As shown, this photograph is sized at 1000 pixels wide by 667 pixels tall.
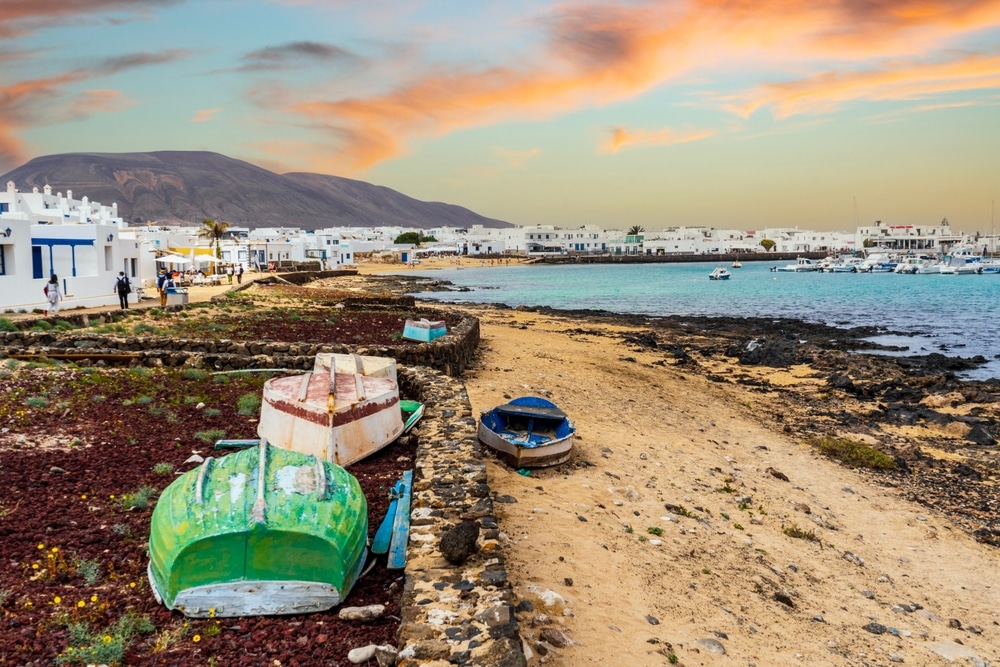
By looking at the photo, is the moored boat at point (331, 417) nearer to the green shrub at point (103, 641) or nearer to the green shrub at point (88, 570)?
the green shrub at point (88, 570)

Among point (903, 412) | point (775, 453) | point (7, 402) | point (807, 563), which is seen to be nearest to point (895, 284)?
point (903, 412)

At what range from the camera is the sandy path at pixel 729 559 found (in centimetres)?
642

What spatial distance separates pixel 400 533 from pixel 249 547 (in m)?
1.68

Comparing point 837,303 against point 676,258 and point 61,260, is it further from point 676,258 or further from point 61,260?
point 676,258

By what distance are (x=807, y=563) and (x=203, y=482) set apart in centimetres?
747

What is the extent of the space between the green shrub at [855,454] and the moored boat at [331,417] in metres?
9.32

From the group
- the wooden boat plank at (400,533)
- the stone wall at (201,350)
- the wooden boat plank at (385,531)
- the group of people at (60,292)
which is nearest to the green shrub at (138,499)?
the wooden boat plank at (385,531)

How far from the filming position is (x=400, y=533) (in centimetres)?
641

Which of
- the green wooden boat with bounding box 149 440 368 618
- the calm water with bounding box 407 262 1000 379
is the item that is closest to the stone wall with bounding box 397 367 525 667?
the green wooden boat with bounding box 149 440 368 618

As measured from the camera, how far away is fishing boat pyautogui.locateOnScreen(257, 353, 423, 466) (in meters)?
8.85

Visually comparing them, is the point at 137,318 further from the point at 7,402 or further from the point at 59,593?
the point at 59,593

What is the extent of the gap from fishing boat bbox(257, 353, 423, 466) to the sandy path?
1.93 metres

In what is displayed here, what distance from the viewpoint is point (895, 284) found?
84500 mm

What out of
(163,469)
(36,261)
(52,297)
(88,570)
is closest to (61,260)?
(36,261)
